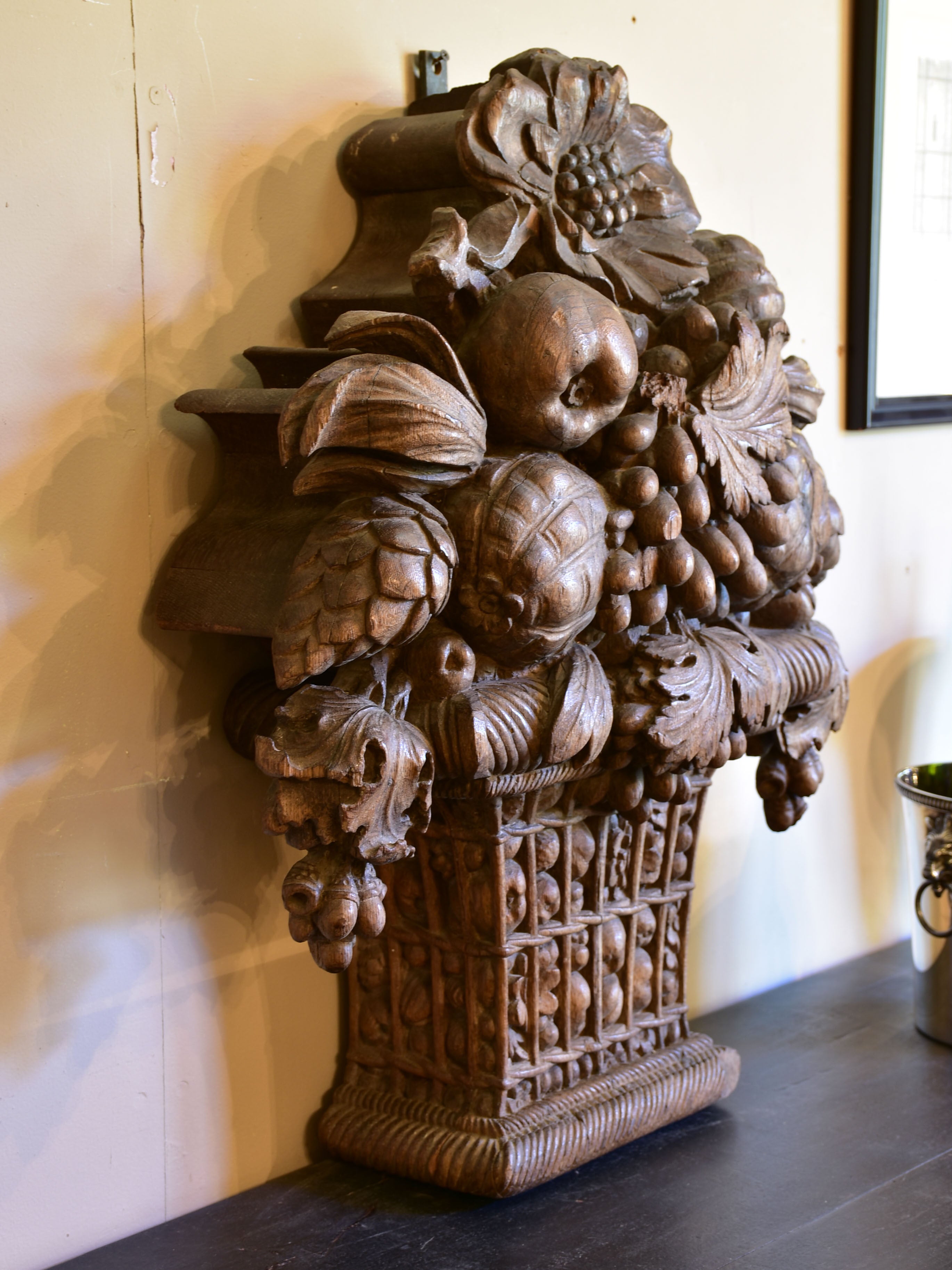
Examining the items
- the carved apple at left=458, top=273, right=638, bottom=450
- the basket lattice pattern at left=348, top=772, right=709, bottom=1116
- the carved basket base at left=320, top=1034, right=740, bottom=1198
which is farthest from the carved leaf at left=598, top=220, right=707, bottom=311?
the carved basket base at left=320, top=1034, right=740, bottom=1198

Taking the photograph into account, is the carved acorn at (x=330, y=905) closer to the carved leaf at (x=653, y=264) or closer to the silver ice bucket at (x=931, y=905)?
the carved leaf at (x=653, y=264)

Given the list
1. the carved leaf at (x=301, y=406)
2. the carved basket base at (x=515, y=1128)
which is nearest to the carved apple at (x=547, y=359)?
the carved leaf at (x=301, y=406)

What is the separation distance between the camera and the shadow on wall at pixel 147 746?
938mm

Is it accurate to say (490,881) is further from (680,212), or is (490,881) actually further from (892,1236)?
(680,212)

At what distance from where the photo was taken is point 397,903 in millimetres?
1049

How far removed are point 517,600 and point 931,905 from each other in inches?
29.0

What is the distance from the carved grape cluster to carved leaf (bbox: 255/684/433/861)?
1.28 ft

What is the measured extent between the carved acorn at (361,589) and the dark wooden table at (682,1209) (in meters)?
0.42

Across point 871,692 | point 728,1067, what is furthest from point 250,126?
point 871,692

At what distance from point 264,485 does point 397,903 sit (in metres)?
0.32

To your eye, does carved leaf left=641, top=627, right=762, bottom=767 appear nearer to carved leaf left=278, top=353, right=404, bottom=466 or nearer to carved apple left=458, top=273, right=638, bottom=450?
carved apple left=458, top=273, right=638, bottom=450

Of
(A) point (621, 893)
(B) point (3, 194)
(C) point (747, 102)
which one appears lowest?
(A) point (621, 893)

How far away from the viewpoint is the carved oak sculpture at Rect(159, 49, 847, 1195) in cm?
83

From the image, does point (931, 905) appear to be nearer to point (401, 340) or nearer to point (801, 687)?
point (801, 687)
